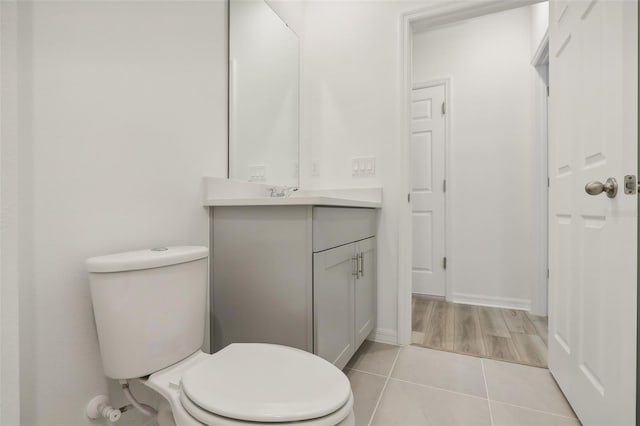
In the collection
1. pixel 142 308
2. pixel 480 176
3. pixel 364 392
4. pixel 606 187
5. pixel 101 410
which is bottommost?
pixel 364 392

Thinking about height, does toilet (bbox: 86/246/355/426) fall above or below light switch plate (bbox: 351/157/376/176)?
below

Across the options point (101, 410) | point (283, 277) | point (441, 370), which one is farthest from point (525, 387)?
point (101, 410)

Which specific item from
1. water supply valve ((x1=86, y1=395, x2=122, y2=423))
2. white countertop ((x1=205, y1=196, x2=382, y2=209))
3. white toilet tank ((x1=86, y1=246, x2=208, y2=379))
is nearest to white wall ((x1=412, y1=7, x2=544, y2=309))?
white countertop ((x1=205, y1=196, x2=382, y2=209))

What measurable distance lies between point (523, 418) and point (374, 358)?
28.1 inches

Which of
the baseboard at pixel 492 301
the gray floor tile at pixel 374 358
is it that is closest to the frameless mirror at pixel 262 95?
the gray floor tile at pixel 374 358

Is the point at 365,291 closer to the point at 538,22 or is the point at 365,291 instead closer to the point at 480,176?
the point at 480,176

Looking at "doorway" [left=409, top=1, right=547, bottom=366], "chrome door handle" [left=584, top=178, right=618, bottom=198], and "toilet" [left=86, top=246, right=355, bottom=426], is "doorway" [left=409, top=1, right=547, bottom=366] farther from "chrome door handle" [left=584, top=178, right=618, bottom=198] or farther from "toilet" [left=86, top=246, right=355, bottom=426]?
"toilet" [left=86, top=246, right=355, bottom=426]

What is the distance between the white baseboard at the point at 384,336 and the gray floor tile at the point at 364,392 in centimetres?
41

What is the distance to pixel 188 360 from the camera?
1.02 meters

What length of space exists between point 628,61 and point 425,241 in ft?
7.00

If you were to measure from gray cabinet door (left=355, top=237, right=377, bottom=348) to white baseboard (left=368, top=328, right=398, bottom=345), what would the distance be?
0.11 metres

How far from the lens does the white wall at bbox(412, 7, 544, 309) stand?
258 cm

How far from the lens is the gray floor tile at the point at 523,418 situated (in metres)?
1.21

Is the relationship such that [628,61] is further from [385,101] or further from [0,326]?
[0,326]
